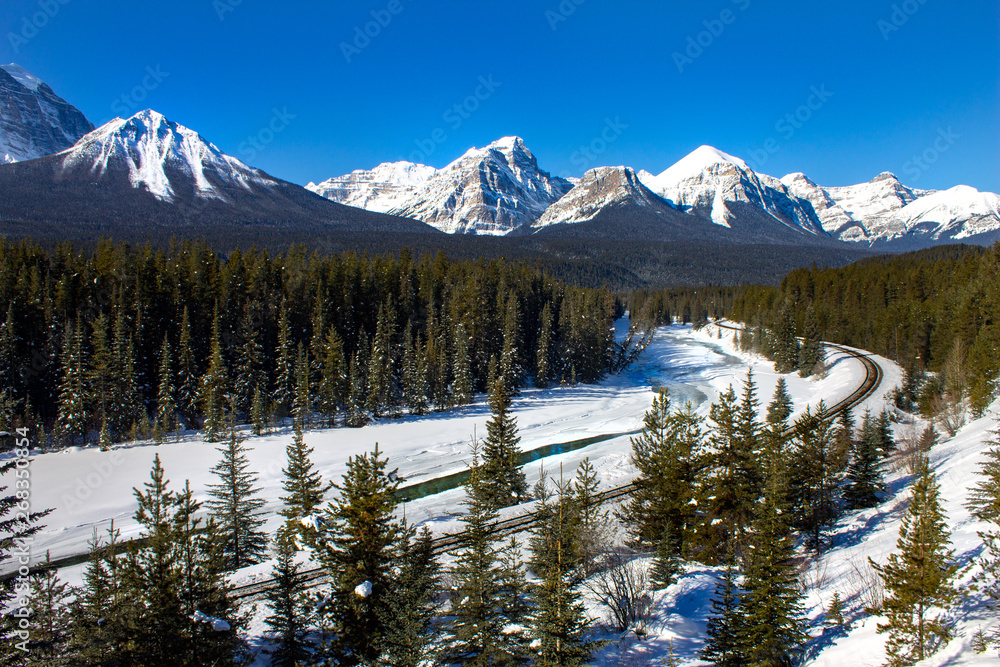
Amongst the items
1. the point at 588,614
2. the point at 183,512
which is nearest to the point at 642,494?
the point at 588,614

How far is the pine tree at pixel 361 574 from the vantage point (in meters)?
15.0

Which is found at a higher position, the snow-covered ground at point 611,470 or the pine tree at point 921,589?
the pine tree at point 921,589

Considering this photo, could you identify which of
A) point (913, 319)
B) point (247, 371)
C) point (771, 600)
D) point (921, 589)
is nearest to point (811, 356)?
point (913, 319)

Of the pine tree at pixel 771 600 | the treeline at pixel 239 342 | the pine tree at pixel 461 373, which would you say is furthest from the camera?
the pine tree at pixel 461 373

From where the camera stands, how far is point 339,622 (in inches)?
595

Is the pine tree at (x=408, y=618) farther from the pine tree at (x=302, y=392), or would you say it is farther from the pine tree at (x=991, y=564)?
the pine tree at (x=302, y=392)

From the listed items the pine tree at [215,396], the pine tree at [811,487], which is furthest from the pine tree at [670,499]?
the pine tree at [215,396]

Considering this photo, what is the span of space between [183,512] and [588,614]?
1351cm

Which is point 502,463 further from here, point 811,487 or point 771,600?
point 771,600

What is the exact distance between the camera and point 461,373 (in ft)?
211

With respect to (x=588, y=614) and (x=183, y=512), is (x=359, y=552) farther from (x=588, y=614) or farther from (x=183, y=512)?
(x=588, y=614)

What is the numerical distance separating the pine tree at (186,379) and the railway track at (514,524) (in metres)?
38.2

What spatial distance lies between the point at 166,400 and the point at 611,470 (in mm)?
41915

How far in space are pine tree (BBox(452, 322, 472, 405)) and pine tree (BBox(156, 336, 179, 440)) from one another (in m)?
29.7
